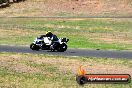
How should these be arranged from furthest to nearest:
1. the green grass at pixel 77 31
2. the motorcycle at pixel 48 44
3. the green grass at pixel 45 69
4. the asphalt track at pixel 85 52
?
the green grass at pixel 77 31 → the motorcycle at pixel 48 44 → the asphalt track at pixel 85 52 → the green grass at pixel 45 69

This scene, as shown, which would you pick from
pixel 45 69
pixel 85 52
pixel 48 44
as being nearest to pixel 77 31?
pixel 48 44

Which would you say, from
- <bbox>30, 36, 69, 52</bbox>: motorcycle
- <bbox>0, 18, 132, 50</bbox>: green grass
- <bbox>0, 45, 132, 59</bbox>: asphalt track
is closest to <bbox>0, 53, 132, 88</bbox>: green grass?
<bbox>0, 45, 132, 59</bbox>: asphalt track

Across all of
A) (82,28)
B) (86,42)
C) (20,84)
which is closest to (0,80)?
(20,84)

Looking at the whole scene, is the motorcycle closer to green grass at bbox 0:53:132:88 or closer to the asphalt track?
the asphalt track

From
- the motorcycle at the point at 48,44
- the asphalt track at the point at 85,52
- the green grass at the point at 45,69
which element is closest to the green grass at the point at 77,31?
the asphalt track at the point at 85,52

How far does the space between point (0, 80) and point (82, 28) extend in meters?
32.5

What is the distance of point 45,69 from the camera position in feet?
78.6

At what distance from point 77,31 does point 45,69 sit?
26.4 meters

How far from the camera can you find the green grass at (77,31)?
39.8 m

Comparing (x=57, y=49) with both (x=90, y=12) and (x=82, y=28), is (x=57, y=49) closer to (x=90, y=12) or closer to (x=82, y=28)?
(x=82, y=28)

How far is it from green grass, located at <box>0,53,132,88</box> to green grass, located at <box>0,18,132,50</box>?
8.27 m

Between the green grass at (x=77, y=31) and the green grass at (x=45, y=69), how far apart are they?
27.1 ft

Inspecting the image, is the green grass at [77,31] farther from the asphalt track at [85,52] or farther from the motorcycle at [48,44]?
the motorcycle at [48,44]

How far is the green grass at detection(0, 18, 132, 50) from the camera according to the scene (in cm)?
3981
